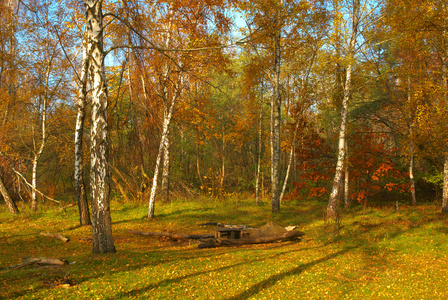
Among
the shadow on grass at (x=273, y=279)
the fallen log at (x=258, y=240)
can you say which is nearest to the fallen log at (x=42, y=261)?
the shadow on grass at (x=273, y=279)

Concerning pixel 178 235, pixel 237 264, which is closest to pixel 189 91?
pixel 178 235

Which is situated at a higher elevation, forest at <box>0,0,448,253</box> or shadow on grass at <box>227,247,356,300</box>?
forest at <box>0,0,448,253</box>

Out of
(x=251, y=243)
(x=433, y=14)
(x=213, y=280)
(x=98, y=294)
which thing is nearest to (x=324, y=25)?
(x=433, y=14)

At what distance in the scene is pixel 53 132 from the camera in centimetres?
1616

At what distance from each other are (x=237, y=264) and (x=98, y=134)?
14.0ft

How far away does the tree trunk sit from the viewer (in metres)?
7.02

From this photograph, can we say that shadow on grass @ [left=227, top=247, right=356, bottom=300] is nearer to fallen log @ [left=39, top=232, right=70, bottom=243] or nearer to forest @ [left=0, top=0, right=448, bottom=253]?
forest @ [left=0, top=0, right=448, bottom=253]

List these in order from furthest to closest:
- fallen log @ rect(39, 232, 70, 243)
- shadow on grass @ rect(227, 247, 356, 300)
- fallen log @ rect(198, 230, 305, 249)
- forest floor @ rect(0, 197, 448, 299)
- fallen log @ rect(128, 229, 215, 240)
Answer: fallen log @ rect(128, 229, 215, 240), fallen log @ rect(39, 232, 70, 243), fallen log @ rect(198, 230, 305, 249), shadow on grass @ rect(227, 247, 356, 300), forest floor @ rect(0, 197, 448, 299)

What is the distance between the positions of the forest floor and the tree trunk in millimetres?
790

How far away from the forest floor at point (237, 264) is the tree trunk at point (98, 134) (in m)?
0.79

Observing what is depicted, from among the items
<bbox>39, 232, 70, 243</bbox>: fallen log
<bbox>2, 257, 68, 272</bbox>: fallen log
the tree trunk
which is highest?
the tree trunk

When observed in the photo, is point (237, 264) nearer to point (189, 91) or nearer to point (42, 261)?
point (42, 261)

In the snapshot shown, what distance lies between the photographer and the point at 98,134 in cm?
704

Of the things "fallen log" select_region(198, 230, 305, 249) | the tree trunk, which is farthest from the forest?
"fallen log" select_region(198, 230, 305, 249)
